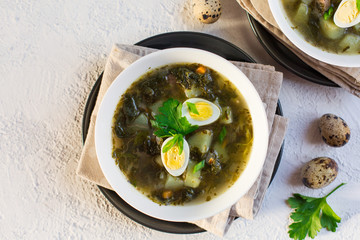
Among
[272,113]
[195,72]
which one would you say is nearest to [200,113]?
[195,72]


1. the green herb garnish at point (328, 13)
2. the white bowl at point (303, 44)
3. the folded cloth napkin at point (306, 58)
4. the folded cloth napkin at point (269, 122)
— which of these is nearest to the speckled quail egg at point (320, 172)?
the folded cloth napkin at point (269, 122)

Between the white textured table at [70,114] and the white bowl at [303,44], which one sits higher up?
the white bowl at [303,44]

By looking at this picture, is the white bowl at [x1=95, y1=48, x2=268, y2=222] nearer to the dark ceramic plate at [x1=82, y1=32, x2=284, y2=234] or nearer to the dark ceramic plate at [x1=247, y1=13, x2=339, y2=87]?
the dark ceramic plate at [x1=82, y1=32, x2=284, y2=234]

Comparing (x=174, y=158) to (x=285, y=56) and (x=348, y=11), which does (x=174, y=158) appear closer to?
(x=285, y=56)

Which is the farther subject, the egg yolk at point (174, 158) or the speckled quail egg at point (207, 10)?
the speckled quail egg at point (207, 10)

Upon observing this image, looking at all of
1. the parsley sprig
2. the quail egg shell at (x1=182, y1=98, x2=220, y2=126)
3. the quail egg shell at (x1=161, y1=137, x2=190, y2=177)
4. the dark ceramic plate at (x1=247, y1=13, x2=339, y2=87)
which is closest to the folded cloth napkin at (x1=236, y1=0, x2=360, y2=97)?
the dark ceramic plate at (x1=247, y1=13, x2=339, y2=87)

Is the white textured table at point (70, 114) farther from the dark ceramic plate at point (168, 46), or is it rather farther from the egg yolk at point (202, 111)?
the egg yolk at point (202, 111)
